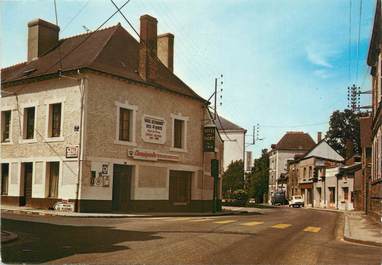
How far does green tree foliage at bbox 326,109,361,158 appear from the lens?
182 ft

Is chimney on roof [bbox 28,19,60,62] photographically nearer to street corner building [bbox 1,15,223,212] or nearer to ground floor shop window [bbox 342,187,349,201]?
street corner building [bbox 1,15,223,212]

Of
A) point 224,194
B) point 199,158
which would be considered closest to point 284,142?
point 224,194

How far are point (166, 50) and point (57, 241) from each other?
24501 millimetres

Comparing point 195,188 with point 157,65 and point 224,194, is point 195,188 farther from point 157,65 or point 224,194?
point 224,194

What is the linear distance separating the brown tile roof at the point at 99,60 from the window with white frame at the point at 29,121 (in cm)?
185

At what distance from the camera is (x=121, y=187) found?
90.7 ft

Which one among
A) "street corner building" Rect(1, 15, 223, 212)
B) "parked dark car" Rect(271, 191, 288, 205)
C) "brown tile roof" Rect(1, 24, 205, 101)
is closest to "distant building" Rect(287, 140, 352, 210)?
"parked dark car" Rect(271, 191, 288, 205)

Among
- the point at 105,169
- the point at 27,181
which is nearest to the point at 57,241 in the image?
the point at 105,169

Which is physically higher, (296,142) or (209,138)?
(296,142)

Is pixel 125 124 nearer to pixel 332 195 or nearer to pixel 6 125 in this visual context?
pixel 6 125

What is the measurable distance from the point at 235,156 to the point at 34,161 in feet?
162

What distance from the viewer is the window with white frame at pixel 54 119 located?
2675 centimetres

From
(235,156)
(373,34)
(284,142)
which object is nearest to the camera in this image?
(373,34)

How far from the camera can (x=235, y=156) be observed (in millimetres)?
73875
